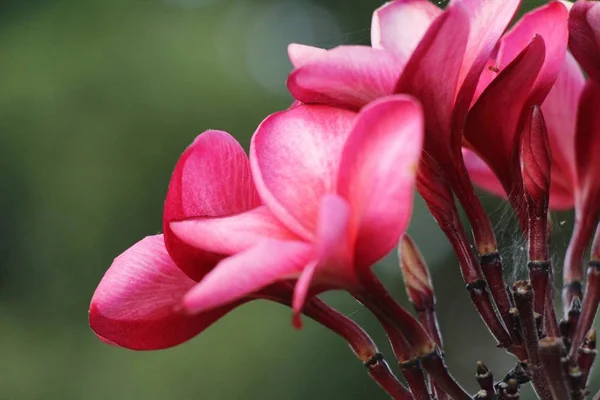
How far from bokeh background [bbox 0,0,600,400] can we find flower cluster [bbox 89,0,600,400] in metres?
2.36

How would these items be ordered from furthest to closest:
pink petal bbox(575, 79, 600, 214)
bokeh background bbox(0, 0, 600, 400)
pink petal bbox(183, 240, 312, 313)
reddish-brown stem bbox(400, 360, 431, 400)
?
bokeh background bbox(0, 0, 600, 400)
pink petal bbox(575, 79, 600, 214)
reddish-brown stem bbox(400, 360, 431, 400)
pink petal bbox(183, 240, 312, 313)

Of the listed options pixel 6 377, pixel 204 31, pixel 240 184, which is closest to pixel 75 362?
pixel 6 377

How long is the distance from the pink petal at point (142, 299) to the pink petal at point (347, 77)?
0.13 metres

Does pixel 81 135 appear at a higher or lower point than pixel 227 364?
higher

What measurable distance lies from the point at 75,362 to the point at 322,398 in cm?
92

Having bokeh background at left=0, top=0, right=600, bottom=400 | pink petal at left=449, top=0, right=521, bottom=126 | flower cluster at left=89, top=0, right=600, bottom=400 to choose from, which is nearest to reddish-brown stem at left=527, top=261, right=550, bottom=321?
flower cluster at left=89, top=0, right=600, bottom=400

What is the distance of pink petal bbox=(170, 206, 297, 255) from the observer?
43 cm

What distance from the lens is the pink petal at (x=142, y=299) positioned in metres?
0.50

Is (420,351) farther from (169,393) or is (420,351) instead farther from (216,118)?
(216,118)

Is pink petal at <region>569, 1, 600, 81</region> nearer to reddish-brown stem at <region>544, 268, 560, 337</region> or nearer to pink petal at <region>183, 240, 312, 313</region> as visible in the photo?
reddish-brown stem at <region>544, 268, 560, 337</region>

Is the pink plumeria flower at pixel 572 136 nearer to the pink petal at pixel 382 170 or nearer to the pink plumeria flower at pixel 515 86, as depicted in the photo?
the pink plumeria flower at pixel 515 86

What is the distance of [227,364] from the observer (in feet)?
9.45

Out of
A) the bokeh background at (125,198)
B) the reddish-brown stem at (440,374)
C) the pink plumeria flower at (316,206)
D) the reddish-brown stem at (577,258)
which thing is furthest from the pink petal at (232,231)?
the bokeh background at (125,198)

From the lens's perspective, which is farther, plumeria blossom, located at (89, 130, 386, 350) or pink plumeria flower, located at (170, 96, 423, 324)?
plumeria blossom, located at (89, 130, 386, 350)
